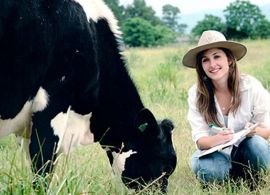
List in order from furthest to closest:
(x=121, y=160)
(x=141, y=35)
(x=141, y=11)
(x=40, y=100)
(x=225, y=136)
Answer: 1. (x=141, y=11)
2. (x=141, y=35)
3. (x=121, y=160)
4. (x=225, y=136)
5. (x=40, y=100)

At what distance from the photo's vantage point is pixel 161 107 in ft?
29.0

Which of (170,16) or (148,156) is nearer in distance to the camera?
(148,156)

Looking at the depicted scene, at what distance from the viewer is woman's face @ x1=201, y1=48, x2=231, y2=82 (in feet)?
16.3

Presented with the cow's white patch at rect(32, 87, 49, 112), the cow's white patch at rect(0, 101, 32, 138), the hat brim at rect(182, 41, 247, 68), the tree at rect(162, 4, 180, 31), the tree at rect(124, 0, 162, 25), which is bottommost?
the tree at rect(162, 4, 180, 31)

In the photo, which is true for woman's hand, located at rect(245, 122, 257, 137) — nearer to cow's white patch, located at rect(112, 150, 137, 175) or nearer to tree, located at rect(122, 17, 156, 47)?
cow's white patch, located at rect(112, 150, 137, 175)

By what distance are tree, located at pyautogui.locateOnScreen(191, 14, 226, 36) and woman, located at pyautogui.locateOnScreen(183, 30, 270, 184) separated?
3319cm

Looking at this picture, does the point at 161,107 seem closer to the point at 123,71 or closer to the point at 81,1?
the point at 123,71

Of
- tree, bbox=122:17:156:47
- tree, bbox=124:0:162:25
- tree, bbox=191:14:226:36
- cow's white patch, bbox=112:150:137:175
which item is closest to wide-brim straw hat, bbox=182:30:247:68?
cow's white patch, bbox=112:150:137:175

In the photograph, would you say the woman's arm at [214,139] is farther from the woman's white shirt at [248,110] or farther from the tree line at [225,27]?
the tree line at [225,27]

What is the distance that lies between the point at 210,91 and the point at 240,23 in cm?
3444

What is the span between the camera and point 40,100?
420 centimetres

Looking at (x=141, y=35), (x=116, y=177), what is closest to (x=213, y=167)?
(x=116, y=177)

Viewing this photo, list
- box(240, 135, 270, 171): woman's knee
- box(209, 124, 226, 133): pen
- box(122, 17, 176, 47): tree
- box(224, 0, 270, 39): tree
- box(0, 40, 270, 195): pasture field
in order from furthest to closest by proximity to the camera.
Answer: box(122, 17, 176, 47): tree
box(224, 0, 270, 39): tree
box(209, 124, 226, 133): pen
box(240, 135, 270, 171): woman's knee
box(0, 40, 270, 195): pasture field

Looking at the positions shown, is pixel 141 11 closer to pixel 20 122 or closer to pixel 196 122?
pixel 196 122
